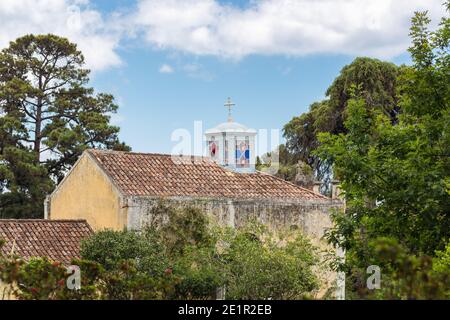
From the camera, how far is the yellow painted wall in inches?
956

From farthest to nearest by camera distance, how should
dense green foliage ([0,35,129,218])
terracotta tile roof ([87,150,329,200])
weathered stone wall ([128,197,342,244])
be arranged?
A: 1. dense green foliage ([0,35,129,218])
2. terracotta tile roof ([87,150,329,200])
3. weathered stone wall ([128,197,342,244])

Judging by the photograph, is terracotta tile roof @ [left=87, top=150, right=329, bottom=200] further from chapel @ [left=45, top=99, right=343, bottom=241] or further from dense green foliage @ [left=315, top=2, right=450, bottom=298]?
dense green foliage @ [left=315, top=2, right=450, bottom=298]

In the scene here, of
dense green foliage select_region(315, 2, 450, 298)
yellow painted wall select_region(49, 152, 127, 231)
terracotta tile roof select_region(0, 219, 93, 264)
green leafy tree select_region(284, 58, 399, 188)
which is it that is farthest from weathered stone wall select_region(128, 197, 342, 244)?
green leafy tree select_region(284, 58, 399, 188)

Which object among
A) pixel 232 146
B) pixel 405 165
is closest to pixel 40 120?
pixel 232 146

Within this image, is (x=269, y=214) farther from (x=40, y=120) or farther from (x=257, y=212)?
(x=40, y=120)

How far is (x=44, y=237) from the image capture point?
23.4 meters

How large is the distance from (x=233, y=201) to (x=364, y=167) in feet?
32.9

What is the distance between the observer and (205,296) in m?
21.9

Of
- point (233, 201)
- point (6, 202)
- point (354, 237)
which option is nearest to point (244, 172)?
point (233, 201)

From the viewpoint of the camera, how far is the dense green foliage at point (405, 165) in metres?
15.4

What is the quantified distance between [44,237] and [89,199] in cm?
244

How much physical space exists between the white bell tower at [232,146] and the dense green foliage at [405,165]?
1154 cm

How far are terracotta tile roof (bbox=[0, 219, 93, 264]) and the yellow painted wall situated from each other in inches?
26.7
